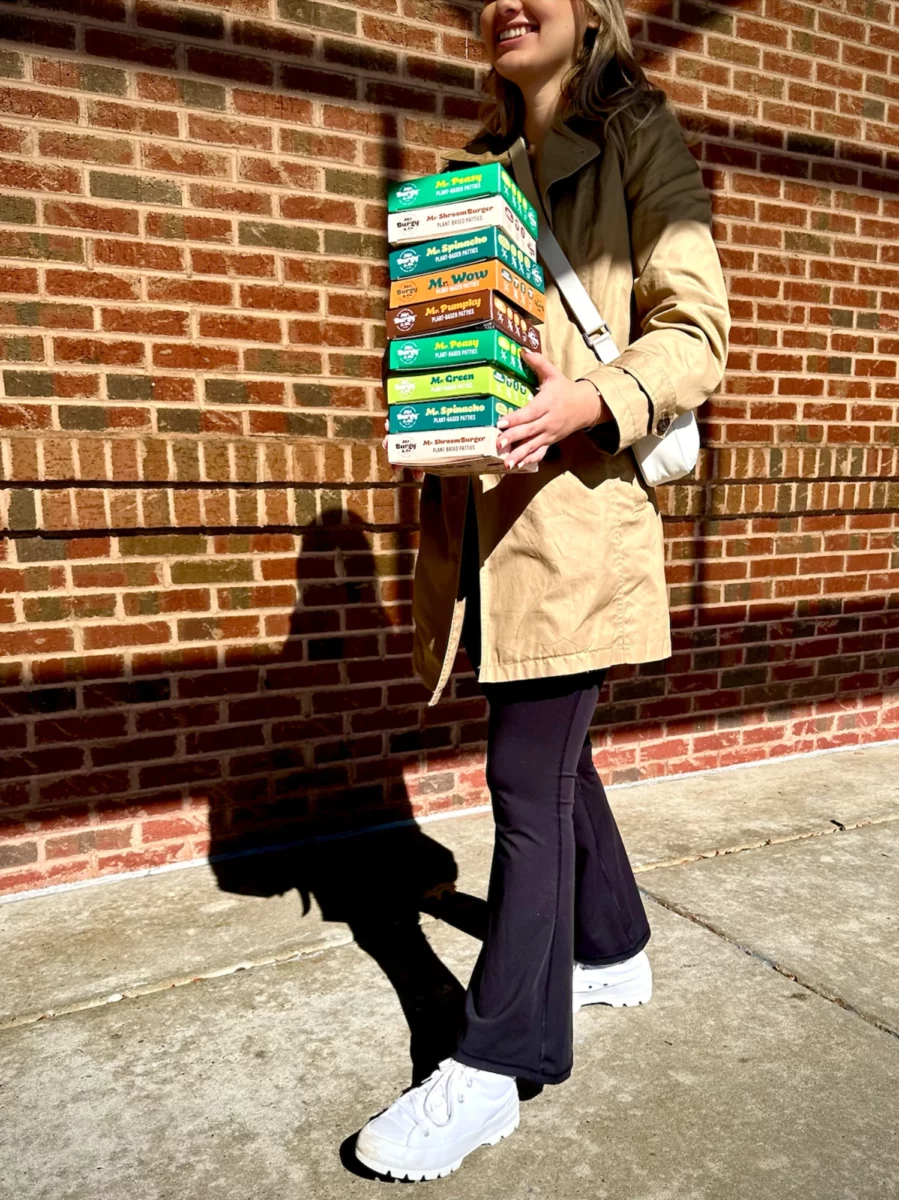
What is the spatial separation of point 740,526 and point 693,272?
2418 millimetres

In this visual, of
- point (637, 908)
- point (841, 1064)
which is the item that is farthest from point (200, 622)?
point (841, 1064)

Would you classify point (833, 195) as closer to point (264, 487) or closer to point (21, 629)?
point (264, 487)

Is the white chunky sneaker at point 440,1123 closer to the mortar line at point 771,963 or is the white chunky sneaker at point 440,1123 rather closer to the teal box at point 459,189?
the mortar line at point 771,963

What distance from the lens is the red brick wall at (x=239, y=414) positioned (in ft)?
9.53

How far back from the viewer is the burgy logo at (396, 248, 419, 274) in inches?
68.6

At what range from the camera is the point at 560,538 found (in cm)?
187

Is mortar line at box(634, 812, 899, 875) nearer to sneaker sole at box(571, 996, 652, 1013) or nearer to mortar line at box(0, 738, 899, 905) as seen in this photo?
mortar line at box(0, 738, 899, 905)

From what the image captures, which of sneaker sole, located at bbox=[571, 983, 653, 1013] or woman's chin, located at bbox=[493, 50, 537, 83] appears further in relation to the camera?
sneaker sole, located at bbox=[571, 983, 653, 1013]

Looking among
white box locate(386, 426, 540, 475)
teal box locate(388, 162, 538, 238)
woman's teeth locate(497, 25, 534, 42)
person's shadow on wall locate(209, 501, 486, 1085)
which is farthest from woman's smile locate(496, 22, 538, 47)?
person's shadow on wall locate(209, 501, 486, 1085)

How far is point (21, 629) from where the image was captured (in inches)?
116

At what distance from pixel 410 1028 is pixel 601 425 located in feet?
4.68

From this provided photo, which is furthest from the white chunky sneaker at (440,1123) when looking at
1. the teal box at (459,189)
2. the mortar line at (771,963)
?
the teal box at (459,189)

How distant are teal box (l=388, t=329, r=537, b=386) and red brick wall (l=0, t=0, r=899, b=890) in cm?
147

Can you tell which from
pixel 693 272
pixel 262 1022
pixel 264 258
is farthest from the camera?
pixel 264 258
